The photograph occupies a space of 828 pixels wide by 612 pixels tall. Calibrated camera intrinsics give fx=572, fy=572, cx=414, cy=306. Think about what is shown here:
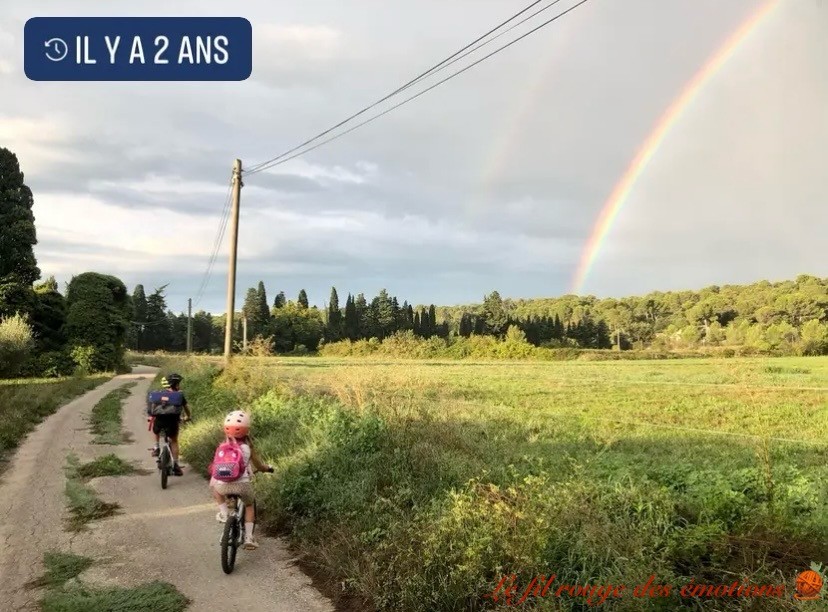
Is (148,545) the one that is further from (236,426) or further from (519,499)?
(519,499)

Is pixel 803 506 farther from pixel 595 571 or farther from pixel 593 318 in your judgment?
pixel 593 318

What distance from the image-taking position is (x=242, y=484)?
19.0 feet

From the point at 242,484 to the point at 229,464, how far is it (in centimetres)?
25

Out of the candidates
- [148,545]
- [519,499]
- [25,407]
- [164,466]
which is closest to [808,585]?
[519,499]

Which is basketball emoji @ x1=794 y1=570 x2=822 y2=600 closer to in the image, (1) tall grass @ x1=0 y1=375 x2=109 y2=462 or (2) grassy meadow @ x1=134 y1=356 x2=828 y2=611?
(2) grassy meadow @ x1=134 y1=356 x2=828 y2=611

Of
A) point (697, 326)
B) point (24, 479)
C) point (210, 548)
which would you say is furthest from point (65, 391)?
point (697, 326)

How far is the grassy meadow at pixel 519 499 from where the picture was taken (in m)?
4.25

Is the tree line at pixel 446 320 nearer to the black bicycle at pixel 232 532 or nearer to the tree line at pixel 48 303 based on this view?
the tree line at pixel 48 303

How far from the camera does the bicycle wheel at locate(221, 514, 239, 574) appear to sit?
5.41m

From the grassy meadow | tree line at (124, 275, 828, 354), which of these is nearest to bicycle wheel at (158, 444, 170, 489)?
the grassy meadow

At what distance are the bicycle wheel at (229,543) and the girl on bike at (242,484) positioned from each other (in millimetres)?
217

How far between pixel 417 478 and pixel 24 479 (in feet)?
22.7

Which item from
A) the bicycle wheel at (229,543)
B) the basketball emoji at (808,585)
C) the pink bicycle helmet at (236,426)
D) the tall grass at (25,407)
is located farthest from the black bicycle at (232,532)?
the tall grass at (25,407)

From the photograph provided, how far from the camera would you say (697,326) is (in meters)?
32.9
